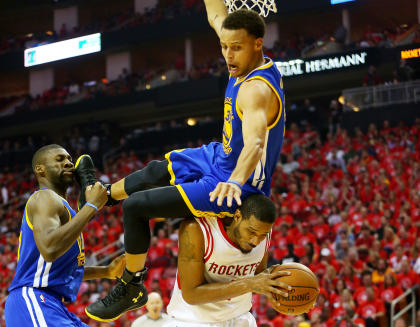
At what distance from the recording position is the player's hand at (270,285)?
12.8 feet

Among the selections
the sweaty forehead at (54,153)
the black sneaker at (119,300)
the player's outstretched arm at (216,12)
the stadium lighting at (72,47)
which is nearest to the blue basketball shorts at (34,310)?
the black sneaker at (119,300)

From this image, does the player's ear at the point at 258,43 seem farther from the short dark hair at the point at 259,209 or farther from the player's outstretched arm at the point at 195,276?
the player's outstretched arm at the point at 195,276

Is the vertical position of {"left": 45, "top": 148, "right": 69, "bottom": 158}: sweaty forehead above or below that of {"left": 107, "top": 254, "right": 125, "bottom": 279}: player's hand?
above

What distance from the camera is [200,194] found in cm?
391

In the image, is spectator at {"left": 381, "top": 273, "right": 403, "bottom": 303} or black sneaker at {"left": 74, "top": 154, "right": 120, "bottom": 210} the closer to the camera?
black sneaker at {"left": 74, "top": 154, "right": 120, "bottom": 210}

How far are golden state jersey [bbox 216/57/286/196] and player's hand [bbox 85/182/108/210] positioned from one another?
0.84 meters

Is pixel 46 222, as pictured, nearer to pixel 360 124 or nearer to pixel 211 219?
pixel 211 219

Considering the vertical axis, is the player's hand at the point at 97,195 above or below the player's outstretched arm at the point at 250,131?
below

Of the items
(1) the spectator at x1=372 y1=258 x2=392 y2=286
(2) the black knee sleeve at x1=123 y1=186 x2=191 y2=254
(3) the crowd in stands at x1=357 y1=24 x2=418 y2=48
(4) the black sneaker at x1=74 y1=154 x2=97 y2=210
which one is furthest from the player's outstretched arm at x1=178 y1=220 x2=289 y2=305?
(3) the crowd in stands at x1=357 y1=24 x2=418 y2=48

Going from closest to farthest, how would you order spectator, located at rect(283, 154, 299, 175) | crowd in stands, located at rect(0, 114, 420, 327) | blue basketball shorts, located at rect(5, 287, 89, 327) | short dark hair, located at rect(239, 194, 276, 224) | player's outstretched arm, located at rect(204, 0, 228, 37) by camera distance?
short dark hair, located at rect(239, 194, 276, 224)
blue basketball shorts, located at rect(5, 287, 89, 327)
player's outstretched arm, located at rect(204, 0, 228, 37)
crowd in stands, located at rect(0, 114, 420, 327)
spectator, located at rect(283, 154, 299, 175)

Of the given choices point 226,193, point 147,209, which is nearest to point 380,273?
point 147,209

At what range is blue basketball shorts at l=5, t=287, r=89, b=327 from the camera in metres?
4.29

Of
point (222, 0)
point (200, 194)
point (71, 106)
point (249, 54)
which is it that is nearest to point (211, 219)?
point (200, 194)

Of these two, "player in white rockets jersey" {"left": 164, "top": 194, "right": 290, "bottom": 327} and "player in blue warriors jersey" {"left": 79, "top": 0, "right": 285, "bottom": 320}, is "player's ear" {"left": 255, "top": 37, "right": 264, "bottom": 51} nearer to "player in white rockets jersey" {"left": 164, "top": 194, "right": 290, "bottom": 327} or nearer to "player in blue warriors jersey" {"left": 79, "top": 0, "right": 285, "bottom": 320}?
"player in blue warriors jersey" {"left": 79, "top": 0, "right": 285, "bottom": 320}
